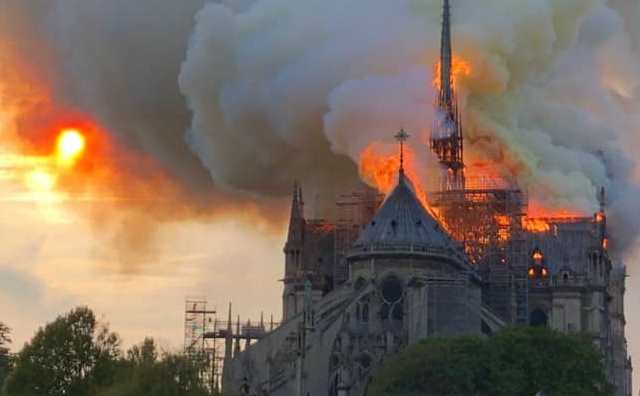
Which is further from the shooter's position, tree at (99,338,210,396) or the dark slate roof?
the dark slate roof

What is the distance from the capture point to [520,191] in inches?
5669

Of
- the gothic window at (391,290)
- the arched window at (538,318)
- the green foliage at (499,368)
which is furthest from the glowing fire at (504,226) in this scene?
the green foliage at (499,368)

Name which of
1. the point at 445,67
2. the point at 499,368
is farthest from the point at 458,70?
the point at 499,368

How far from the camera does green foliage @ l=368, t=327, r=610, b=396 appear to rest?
112m

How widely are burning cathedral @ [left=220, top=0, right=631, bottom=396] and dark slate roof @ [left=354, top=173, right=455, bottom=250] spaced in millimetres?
68

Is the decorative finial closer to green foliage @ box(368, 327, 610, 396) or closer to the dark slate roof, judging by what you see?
the dark slate roof

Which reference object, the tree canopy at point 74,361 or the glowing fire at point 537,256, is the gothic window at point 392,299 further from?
the tree canopy at point 74,361

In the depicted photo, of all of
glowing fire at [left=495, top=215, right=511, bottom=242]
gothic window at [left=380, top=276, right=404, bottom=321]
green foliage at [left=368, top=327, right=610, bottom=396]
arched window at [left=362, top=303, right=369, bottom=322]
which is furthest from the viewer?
glowing fire at [left=495, top=215, right=511, bottom=242]

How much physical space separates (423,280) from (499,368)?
61.2ft

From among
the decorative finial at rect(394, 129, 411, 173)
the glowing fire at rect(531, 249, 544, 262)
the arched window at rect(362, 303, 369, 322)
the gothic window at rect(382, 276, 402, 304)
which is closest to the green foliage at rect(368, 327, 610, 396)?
the arched window at rect(362, 303, 369, 322)

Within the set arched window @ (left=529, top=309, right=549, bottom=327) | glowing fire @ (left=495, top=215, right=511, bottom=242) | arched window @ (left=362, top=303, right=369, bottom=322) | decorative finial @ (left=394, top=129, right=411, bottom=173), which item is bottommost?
arched window @ (left=362, top=303, right=369, bottom=322)

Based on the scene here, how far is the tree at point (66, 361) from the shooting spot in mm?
103062

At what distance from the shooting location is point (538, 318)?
146375 millimetres

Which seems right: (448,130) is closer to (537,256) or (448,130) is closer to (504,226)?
(504,226)
